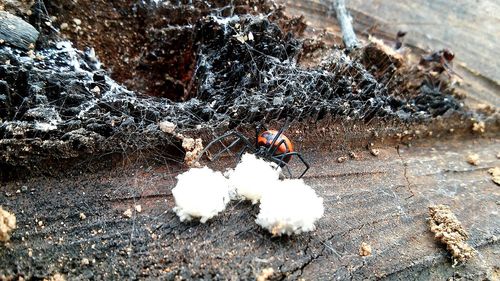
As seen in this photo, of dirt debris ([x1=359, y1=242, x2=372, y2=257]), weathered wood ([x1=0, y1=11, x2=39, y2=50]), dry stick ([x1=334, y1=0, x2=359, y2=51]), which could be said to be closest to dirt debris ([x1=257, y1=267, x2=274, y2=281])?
dirt debris ([x1=359, y1=242, x2=372, y2=257])

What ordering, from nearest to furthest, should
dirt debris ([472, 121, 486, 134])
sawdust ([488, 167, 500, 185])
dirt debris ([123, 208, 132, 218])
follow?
dirt debris ([123, 208, 132, 218]) < sawdust ([488, 167, 500, 185]) < dirt debris ([472, 121, 486, 134])

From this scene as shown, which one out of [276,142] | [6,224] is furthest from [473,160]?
[6,224]

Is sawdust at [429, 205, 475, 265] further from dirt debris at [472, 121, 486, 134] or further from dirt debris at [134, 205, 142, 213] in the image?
dirt debris at [134, 205, 142, 213]

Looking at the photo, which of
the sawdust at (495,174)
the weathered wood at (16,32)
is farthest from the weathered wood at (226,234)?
the weathered wood at (16,32)

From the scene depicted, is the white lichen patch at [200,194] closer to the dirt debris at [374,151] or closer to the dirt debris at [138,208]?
the dirt debris at [138,208]

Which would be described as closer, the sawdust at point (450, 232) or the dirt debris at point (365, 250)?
the dirt debris at point (365, 250)

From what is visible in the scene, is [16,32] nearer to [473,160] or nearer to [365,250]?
[365,250]

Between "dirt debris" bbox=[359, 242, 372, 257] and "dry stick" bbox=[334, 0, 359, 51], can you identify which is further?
"dry stick" bbox=[334, 0, 359, 51]

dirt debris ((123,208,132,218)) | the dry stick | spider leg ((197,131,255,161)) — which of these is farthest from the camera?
the dry stick
